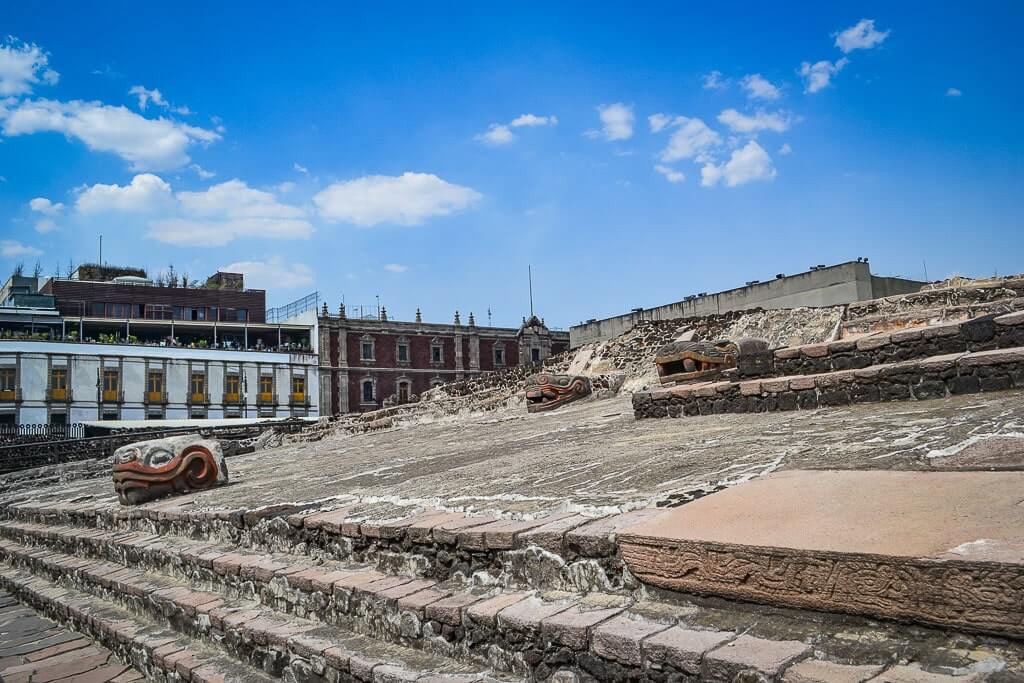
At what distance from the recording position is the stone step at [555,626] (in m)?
1.83

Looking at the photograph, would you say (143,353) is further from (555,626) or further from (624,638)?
(624,638)

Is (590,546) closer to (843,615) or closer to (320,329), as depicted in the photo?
(843,615)

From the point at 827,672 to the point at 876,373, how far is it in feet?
14.5

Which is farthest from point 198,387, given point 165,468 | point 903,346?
point 903,346

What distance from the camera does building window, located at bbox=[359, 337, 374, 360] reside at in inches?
1673

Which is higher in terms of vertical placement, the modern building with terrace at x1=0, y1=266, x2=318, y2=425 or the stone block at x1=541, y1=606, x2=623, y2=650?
the modern building with terrace at x1=0, y1=266, x2=318, y2=425

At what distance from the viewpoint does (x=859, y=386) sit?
5758 millimetres

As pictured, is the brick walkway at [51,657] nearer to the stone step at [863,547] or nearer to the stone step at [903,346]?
the stone step at [863,547]

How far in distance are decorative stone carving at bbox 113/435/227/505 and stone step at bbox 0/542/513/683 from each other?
0.88m

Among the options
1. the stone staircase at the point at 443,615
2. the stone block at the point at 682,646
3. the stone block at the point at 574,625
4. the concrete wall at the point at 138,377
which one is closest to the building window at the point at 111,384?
the concrete wall at the point at 138,377

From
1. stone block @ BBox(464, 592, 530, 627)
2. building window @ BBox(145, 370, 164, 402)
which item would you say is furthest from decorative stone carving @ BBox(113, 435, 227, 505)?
building window @ BBox(145, 370, 164, 402)

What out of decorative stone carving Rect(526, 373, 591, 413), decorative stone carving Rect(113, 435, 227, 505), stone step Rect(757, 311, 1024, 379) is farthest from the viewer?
decorative stone carving Rect(526, 373, 591, 413)

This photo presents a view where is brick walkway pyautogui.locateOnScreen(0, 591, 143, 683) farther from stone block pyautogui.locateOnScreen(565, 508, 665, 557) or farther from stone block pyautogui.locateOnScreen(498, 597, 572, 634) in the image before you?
stone block pyautogui.locateOnScreen(565, 508, 665, 557)

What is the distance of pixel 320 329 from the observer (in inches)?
1614
